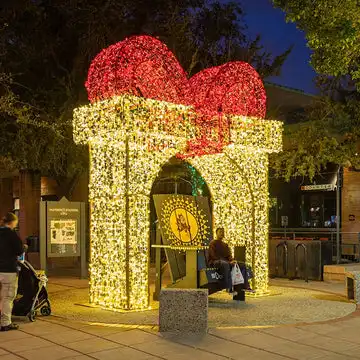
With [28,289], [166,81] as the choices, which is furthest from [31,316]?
[166,81]

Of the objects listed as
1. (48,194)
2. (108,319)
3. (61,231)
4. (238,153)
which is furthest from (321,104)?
(48,194)

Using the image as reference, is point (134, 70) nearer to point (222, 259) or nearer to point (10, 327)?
point (222, 259)

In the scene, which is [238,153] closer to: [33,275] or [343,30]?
[343,30]

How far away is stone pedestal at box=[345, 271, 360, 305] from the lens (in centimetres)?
1135

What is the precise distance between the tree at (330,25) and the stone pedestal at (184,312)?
6.00m

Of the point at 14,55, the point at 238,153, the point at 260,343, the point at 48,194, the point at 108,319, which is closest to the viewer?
the point at 260,343

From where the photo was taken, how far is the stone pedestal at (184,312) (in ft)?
27.8

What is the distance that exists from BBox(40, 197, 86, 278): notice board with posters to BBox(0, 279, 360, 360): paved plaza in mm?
5875

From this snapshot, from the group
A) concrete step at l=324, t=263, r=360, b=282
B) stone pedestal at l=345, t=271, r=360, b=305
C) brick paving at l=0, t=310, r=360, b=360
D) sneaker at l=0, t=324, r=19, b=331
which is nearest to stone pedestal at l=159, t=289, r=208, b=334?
brick paving at l=0, t=310, r=360, b=360

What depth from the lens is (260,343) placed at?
7934mm

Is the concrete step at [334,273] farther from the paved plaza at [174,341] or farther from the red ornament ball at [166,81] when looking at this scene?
the paved plaza at [174,341]

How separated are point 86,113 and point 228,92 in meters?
3.00

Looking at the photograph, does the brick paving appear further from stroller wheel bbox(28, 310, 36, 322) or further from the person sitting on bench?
the person sitting on bench

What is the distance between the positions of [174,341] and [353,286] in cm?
481
